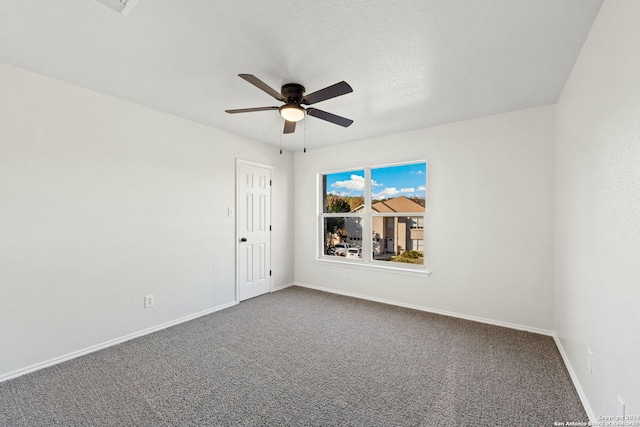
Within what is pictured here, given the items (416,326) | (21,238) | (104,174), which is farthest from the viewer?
(416,326)

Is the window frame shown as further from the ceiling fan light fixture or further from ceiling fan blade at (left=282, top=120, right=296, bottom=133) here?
the ceiling fan light fixture

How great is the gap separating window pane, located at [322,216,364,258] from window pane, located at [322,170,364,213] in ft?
0.58

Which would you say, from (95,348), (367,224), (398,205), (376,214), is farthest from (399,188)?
(95,348)

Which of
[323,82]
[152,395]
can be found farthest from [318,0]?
[152,395]

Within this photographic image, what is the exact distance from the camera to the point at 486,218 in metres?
3.25

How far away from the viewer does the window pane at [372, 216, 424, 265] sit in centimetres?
388

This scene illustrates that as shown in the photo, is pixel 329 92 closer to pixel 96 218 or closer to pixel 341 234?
pixel 96 218

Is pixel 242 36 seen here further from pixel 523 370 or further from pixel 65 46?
pixel 523 370

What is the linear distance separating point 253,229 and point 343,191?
1608mm

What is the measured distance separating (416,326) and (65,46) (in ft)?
13.2

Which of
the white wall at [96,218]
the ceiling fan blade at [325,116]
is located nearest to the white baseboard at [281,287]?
the white wall at [96,218]

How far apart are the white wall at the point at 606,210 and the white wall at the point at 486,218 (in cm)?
71

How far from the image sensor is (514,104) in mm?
2904

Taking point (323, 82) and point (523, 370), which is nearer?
point (523, 370)
